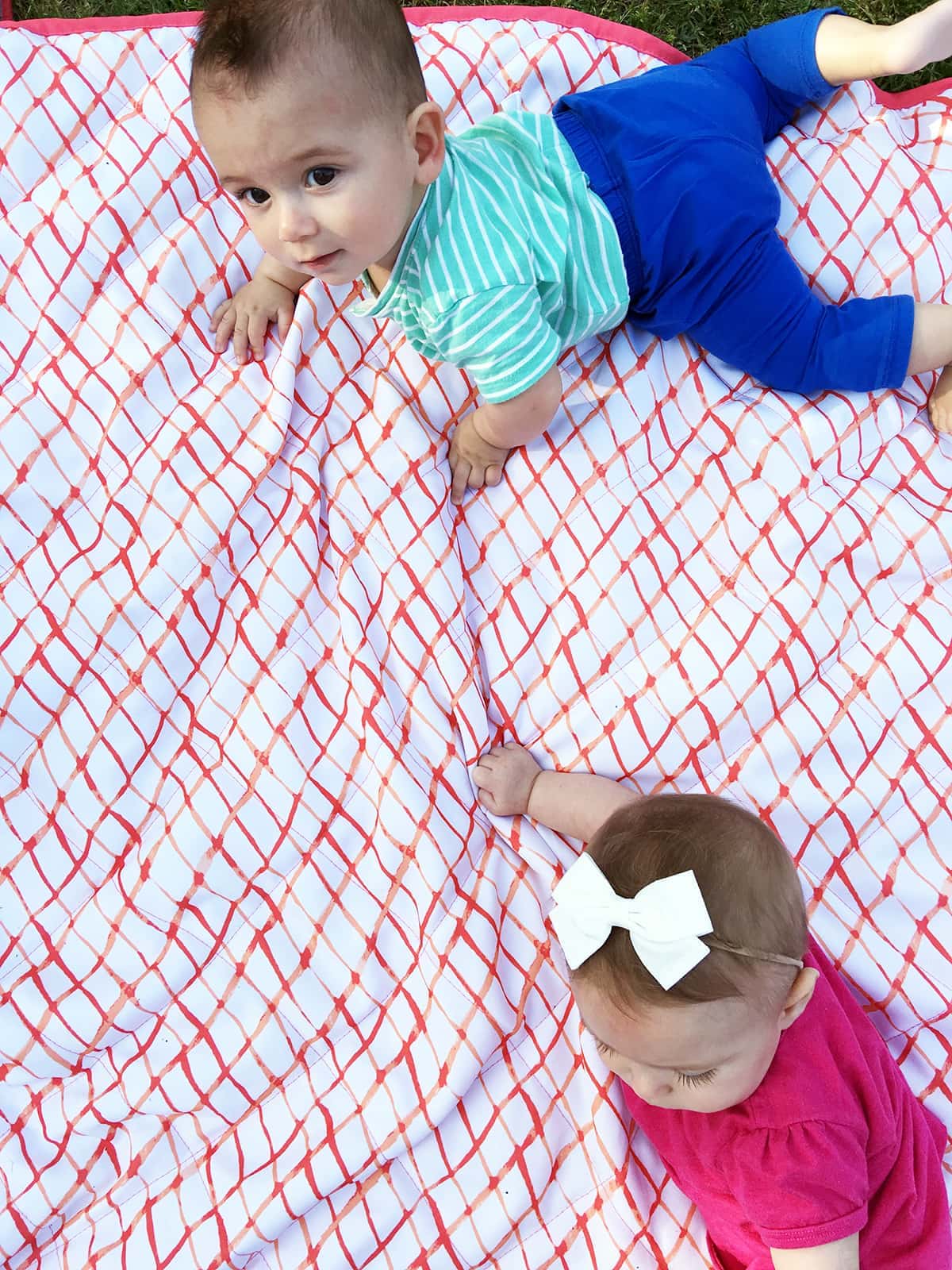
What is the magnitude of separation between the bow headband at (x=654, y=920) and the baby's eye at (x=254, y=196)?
2.51 ft

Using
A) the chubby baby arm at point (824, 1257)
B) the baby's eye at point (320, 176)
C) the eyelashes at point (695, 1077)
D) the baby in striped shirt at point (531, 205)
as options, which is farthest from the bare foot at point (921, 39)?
the chubby baby arm at point (824, 1257)

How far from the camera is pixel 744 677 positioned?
4.81ft

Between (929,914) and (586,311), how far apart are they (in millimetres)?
877

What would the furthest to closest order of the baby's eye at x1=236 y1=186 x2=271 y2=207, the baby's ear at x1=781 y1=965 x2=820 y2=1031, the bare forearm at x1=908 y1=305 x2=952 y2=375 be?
the bare forearm at x1=908 y1=305 x2=952 y2=375
the baby's eye at x1=236 y1=186 x2=271 y2=207
the baby's ear at x1=781 y1=965 x2=820 y2=1031

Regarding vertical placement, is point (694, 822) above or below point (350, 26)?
below

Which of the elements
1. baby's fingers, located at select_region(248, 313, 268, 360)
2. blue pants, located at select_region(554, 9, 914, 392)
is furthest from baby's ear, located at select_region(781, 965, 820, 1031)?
baby's fingers, located at select_region(248, 313, 268, 360)

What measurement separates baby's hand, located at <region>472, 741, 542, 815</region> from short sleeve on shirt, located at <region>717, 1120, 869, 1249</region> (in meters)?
0.48

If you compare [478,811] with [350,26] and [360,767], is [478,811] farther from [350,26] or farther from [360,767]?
[350,26]

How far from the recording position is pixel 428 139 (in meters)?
1.23

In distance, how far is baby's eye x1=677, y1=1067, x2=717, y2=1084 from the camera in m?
1.08

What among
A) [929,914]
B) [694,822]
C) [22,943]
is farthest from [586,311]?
[22,943]

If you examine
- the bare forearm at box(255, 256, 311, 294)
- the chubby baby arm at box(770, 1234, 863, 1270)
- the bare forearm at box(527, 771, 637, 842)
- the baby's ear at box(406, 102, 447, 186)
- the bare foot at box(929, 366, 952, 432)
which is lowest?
the chubby baby arm at box(770, 1234, 863, 1270)

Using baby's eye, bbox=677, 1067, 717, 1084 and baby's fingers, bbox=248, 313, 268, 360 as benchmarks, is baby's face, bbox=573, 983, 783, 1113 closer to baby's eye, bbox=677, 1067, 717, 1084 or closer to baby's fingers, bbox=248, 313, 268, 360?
baby's eye, bbox=677, 1067, 717, 1084

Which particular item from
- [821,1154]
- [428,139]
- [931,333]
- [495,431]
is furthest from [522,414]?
[821,1154]
